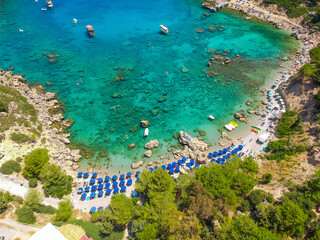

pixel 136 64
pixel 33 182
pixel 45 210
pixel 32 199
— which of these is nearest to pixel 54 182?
pixel 33 182

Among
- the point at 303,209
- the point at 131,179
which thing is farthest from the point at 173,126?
the point at 303,209

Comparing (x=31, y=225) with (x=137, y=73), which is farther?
(x=137, y=73)

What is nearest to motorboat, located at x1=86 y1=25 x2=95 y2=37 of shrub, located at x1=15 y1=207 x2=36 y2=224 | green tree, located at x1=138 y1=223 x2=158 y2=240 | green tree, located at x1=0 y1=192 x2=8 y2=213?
green tree, located at x1=0 y1=192 x2=8 y2=213

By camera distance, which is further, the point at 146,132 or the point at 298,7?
the point at 298,7

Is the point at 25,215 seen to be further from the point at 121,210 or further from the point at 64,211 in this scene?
the point at 121,210

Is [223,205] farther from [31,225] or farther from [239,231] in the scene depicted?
[31,225]

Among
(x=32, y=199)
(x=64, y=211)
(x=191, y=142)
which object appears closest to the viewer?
(x=32, y=199)
